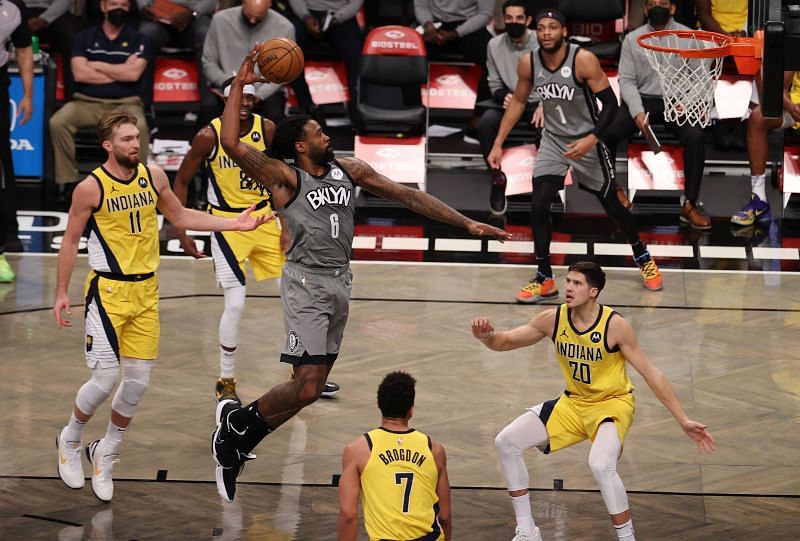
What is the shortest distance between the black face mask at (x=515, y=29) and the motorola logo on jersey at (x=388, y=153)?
1.52 m

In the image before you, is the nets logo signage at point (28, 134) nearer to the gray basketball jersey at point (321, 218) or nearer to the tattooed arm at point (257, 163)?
the tattooed arm at point (257, 163)

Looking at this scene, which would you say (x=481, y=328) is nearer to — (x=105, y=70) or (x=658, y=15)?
(x=658, y=15)

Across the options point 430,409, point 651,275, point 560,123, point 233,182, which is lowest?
point 651,275

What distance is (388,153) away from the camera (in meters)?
13.2

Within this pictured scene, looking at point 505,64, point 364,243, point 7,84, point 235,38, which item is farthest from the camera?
point 505,64

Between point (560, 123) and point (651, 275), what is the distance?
1.35 metres

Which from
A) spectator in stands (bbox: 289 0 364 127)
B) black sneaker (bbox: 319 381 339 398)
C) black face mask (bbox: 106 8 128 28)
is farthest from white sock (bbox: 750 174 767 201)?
black face mask (bbox: 106 8 128 28)

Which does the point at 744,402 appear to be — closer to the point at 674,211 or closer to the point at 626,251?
the point at 626,251

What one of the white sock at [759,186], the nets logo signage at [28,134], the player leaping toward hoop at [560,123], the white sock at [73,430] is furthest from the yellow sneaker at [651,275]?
the nets logo signage at [28,134]

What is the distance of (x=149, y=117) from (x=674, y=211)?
16.9ft

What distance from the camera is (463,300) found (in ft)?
34.0

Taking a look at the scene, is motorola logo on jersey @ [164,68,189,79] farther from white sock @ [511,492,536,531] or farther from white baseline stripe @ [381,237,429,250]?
white sock @ [511,492,536,531]

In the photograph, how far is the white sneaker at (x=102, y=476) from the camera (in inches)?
270

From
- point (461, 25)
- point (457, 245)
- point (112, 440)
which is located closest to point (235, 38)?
point (461, 25)
